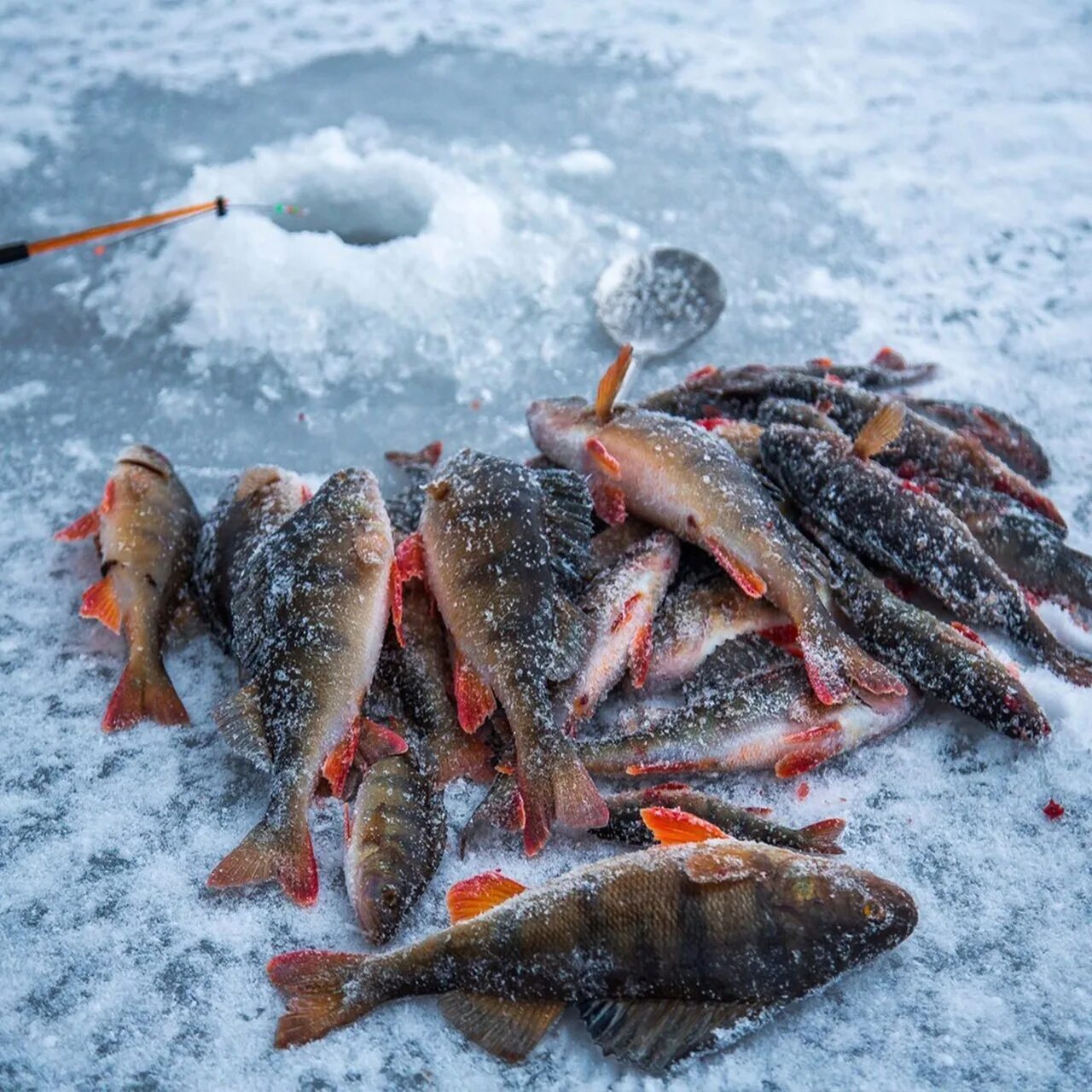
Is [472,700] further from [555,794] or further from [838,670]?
[838,670]

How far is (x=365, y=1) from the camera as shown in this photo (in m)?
7.05

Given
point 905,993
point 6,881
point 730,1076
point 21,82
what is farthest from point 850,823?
point 21,82

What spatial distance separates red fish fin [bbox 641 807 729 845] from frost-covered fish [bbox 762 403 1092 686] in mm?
1141

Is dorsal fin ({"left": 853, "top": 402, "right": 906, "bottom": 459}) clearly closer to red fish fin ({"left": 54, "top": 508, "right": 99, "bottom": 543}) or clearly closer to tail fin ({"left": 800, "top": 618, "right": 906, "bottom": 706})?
tail fin ({"left": 800, "top": 618, "right": 906, "bottom": 706})

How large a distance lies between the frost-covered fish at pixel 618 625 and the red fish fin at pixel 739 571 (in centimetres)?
14

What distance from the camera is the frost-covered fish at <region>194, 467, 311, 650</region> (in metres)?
3.24

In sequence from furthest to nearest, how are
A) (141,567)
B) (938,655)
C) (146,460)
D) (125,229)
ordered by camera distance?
(125,229) → (146,460) → (141,567) → (938,655)

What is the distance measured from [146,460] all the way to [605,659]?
1.76 m

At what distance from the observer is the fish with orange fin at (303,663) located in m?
2.57

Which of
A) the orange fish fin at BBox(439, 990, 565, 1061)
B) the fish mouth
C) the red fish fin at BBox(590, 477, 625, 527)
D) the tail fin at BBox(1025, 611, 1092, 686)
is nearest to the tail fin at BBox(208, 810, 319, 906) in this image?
the orange fish fin at BBox(439, 990, 565, 1061)

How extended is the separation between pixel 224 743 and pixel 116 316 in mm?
2413

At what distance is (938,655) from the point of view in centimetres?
299

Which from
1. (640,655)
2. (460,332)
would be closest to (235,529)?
(640,655)

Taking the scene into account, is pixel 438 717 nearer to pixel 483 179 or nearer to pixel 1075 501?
pixel 1075 501
